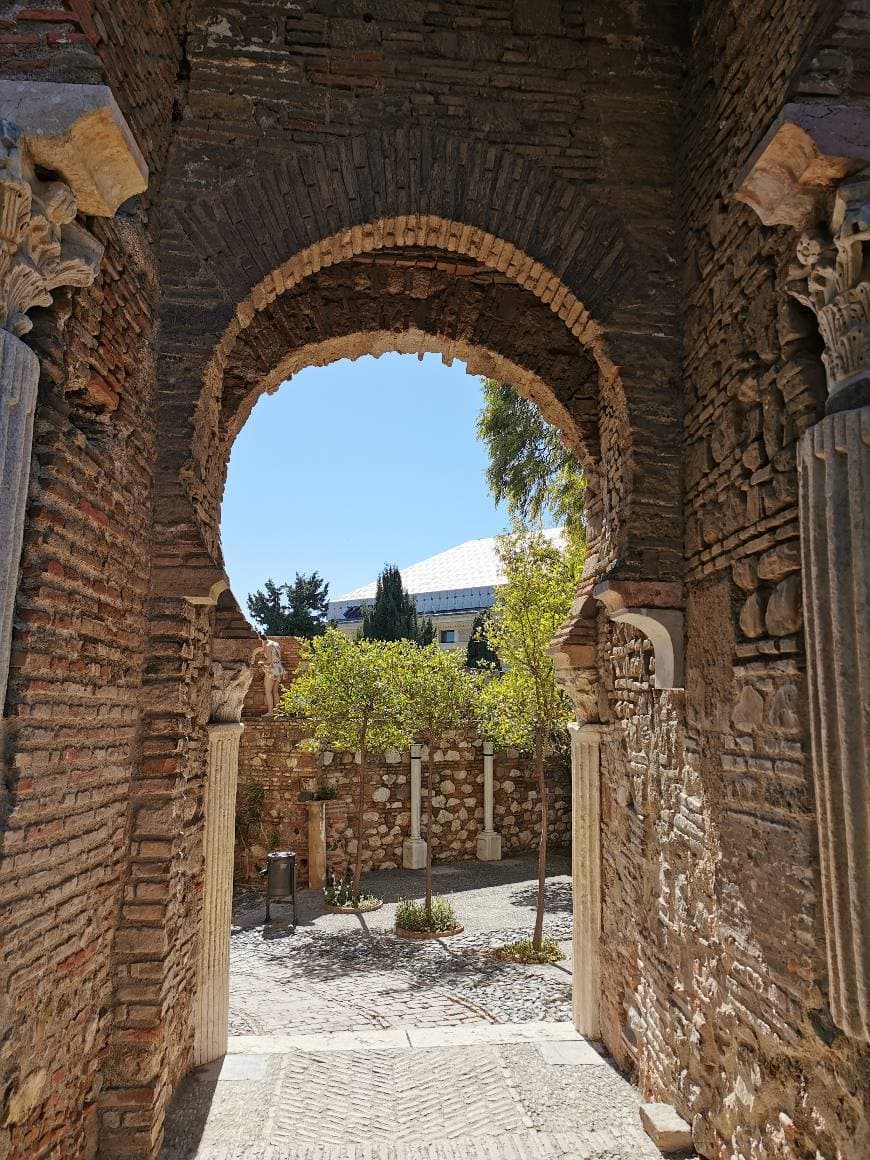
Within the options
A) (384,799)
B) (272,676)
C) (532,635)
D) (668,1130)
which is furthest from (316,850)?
(668,1130)

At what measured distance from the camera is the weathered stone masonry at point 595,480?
8.54 feet

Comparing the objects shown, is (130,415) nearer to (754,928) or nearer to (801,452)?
(801,452)

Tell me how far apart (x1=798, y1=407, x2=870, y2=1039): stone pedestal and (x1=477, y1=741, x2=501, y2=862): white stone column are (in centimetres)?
1034

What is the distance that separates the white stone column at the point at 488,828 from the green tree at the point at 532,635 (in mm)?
3283

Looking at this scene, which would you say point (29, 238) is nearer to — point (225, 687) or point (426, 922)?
point (225, 687)

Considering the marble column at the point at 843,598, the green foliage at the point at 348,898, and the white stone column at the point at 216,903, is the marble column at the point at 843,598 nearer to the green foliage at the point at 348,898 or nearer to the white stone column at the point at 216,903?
the white stone column at the point at 216,903

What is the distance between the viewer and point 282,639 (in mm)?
13492

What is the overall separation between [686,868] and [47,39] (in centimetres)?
417

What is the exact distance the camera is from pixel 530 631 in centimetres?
888

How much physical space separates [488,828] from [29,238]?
11.6m

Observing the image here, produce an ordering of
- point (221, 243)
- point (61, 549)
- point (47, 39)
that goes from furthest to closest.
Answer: point (221, 243)
point (61, 549)
point (47, 39)

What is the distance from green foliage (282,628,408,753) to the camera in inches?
413

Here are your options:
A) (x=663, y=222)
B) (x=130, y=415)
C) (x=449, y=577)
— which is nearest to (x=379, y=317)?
(x=663, y=222)

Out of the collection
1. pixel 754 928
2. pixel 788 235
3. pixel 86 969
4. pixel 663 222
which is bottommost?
pixel 86 969
